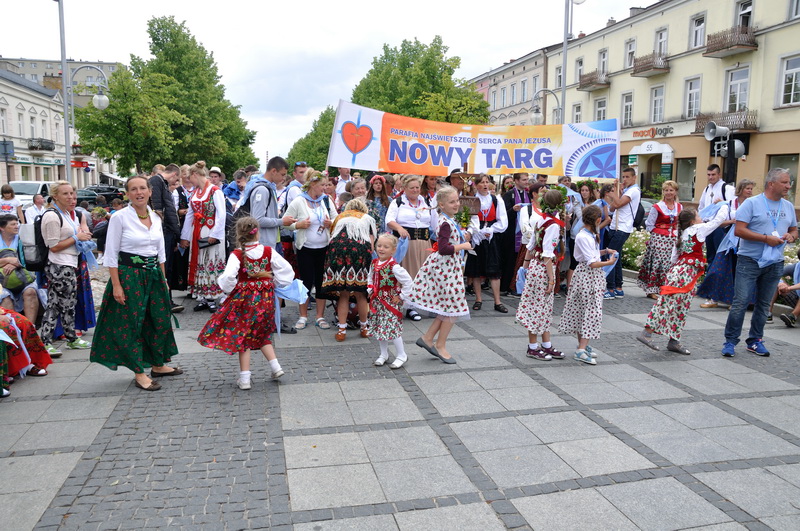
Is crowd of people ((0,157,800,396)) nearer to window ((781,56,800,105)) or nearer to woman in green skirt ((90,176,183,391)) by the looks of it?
woman in green skirt ((90,176,183,391))

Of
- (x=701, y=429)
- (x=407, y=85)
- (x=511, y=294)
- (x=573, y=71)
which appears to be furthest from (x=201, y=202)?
(x=573, y=71)

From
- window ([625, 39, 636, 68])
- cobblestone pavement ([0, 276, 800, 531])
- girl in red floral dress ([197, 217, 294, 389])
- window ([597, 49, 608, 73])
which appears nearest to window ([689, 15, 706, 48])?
window ([625, 39, 636, 68])

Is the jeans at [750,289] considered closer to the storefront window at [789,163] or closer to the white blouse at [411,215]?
the white blouse at [411,215]

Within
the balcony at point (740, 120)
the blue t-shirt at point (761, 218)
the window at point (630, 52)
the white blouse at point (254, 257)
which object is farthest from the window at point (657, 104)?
the white blouse at point (254, 257)

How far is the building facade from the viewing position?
1993 inches

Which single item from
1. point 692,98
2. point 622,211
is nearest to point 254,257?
point 622,211

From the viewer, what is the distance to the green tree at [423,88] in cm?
3408

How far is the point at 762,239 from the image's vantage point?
656cm

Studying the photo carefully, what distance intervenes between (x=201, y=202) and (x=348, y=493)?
19.2 ft

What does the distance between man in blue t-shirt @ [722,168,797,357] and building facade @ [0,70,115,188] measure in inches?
1933

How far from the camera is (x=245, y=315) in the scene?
18.1 feet

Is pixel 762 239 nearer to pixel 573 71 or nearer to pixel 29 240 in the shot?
pixel 29 240

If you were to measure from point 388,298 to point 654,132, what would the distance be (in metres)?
32.9

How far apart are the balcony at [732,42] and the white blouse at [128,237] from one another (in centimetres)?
2984
